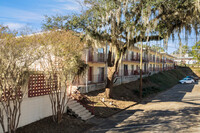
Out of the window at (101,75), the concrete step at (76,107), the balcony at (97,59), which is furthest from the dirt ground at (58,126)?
the window at (101,75)

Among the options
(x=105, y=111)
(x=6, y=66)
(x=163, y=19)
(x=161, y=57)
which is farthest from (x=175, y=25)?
(x=161, y=57)

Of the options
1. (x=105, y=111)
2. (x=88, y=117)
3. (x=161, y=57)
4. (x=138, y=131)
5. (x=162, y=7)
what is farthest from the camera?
(x=161, y=57)

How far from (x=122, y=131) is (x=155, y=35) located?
30.8ft

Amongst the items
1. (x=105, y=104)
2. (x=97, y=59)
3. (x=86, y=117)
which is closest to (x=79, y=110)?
(x=86, y=117)

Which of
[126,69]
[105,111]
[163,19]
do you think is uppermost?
[163,19]

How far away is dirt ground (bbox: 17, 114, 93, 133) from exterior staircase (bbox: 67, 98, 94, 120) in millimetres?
678

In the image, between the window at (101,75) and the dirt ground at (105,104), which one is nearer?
the dirt ground at (105,104)

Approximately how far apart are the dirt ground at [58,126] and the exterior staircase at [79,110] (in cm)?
68

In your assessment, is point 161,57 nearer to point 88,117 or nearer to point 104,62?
point 104,62

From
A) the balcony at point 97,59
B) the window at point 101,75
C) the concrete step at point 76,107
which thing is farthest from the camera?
the window at point 101,75

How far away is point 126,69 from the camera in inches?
1436

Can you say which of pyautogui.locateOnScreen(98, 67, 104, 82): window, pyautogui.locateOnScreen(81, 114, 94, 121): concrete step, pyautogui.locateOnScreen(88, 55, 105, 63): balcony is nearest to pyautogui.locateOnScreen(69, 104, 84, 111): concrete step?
pyautogui.locateOnScreen(81, 114, 94, 121): concrete step

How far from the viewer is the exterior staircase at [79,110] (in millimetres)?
13466

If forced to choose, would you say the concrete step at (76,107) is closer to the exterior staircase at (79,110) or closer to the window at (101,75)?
the exterior staircase at (79,110)
